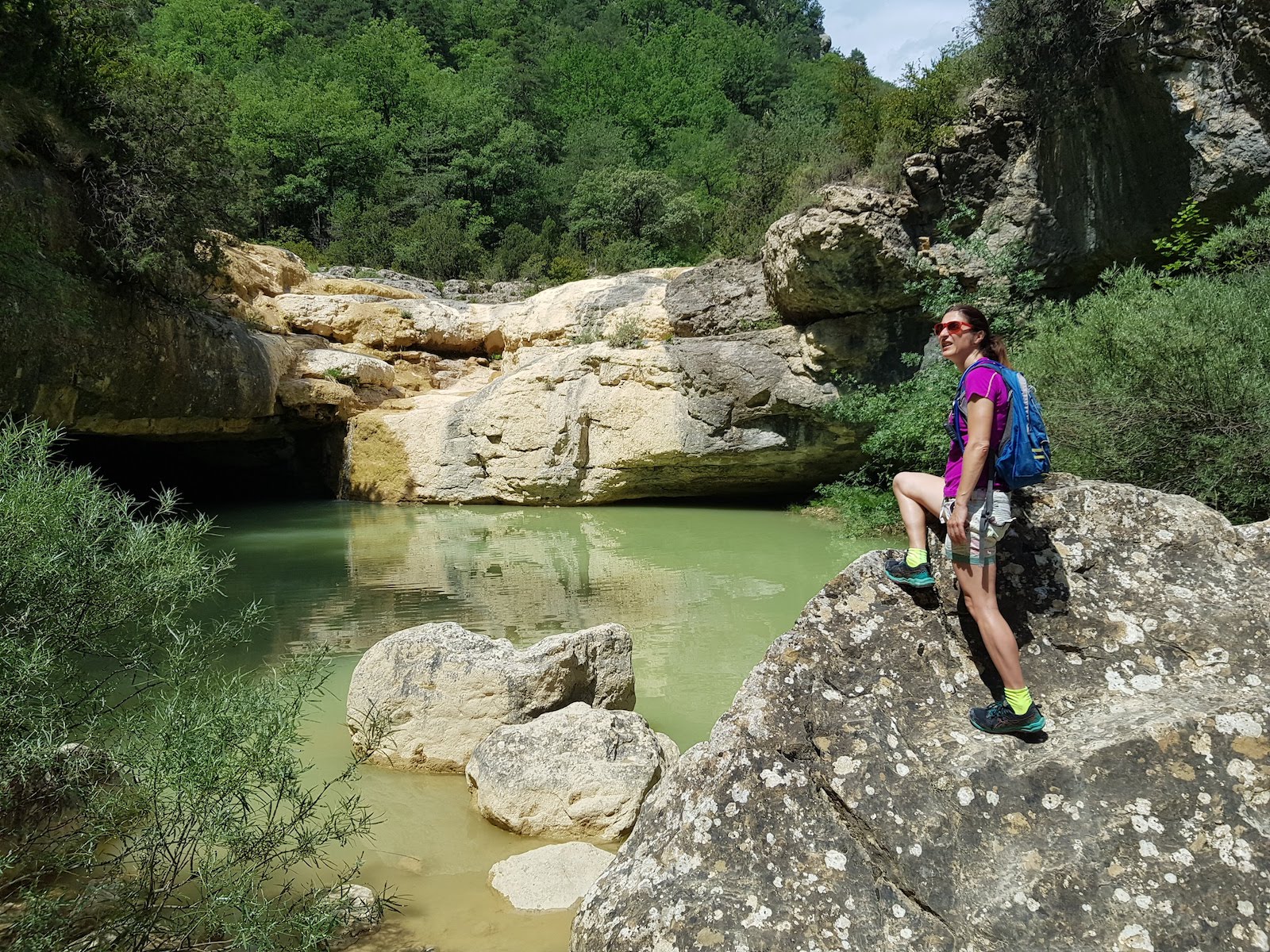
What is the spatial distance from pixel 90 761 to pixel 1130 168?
1399 cm

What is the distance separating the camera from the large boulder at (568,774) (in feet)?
15.2

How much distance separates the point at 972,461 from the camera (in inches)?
121

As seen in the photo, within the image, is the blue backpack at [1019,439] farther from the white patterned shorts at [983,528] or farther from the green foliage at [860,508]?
the green foliage at [860,508]

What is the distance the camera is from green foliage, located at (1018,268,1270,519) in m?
7.95

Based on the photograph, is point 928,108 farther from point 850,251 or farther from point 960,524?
point 960,524

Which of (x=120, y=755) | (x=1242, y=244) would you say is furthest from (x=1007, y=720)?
(x=1242, y=244)

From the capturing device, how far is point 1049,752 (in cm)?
269

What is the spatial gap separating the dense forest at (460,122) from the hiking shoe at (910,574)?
12207 millimetres

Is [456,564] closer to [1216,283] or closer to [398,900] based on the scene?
[398,900]

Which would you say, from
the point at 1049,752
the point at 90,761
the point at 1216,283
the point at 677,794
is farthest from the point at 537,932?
the point at 1216,283

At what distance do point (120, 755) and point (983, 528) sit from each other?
308 centimetres

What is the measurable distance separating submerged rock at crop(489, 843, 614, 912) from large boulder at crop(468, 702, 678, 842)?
0.35m

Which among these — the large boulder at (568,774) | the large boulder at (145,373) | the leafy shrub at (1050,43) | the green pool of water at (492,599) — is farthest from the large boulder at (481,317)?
the large boulder at (568,774)

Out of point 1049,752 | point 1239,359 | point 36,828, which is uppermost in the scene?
point 1239,359
